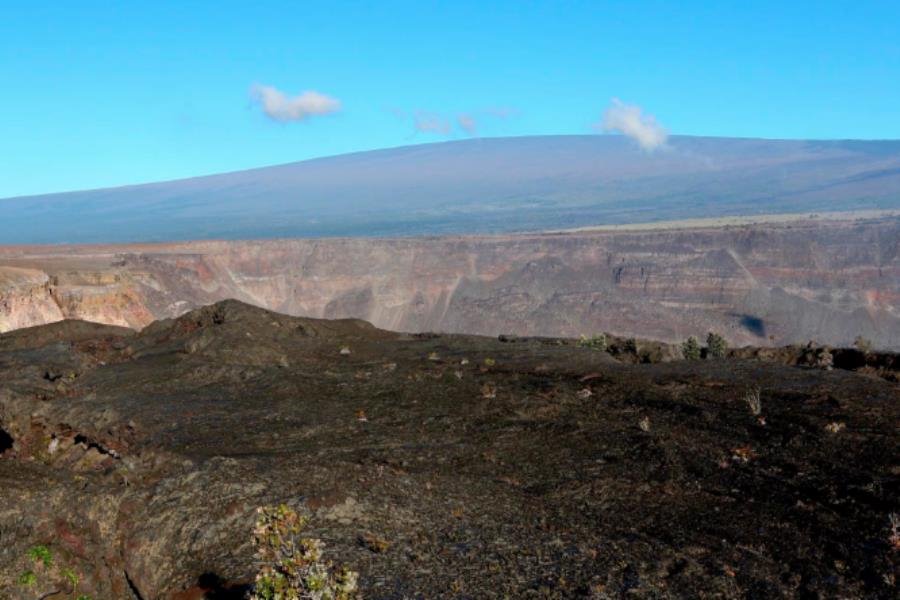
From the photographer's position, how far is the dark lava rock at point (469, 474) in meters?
9.35

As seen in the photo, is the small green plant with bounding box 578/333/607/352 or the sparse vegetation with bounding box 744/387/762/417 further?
the small green plant with bounding box 578/333/607/352

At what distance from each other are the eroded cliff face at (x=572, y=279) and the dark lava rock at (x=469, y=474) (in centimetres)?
4637

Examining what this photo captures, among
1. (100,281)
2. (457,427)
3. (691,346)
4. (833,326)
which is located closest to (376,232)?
(833,326)

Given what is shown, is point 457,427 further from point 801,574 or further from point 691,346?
point 691,346

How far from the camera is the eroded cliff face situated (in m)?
72.6

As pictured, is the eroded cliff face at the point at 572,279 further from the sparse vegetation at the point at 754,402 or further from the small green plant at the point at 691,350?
the sparse vegetation at the point at 754,402

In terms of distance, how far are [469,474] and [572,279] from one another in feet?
240

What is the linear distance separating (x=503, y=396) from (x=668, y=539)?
25.3ft

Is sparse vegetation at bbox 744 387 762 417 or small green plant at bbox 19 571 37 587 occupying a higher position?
small green plant at bbox 19 571 37 587

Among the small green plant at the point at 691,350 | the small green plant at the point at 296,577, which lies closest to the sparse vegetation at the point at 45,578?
the small green plant at the point at 296,577

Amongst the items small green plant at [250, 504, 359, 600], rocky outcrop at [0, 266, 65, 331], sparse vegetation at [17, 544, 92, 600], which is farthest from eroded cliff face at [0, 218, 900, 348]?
small green plant at [250, 504, 359, 600]

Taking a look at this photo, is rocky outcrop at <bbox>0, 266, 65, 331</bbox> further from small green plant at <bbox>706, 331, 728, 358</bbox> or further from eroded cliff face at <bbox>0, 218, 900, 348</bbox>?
small green plant at <bbox>706, 331, 728, 358</bbox>

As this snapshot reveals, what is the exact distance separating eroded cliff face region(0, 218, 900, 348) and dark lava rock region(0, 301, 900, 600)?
46.4 metres

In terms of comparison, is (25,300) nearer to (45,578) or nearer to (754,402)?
(45,578)
